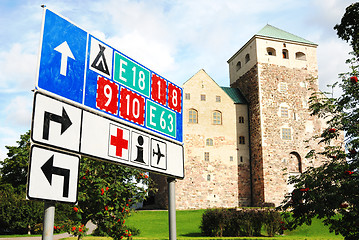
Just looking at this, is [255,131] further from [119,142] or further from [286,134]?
[119,142]

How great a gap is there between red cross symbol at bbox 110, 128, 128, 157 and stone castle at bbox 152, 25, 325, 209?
103 ft

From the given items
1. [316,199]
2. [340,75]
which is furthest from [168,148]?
[340,75]

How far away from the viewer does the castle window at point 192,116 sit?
38.4 metres

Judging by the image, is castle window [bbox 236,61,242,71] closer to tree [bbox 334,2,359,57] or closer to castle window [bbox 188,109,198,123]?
castle window [bbox 188,109,198,123]

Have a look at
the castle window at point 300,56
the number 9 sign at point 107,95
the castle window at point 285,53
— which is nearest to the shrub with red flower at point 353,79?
the number 9 sign at point 107,95

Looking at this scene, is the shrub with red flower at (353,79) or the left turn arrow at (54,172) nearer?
the left turn arrow at (54,172)

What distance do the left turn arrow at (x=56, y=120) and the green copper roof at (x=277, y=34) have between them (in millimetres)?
39246

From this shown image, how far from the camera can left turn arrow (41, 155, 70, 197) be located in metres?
3.53

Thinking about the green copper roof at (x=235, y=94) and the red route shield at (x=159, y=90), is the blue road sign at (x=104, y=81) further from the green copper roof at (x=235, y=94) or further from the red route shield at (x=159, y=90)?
the green copper roof at (x=235, y=94)

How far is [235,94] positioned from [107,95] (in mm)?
38241

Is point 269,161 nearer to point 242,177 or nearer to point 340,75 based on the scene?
point 242,177

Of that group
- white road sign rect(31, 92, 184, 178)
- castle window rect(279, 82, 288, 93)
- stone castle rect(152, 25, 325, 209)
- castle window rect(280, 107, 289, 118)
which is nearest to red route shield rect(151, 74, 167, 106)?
white road sign rect(31, 92, 184, 178)

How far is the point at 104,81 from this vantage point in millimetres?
4836

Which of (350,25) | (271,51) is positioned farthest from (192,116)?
(350,25)
